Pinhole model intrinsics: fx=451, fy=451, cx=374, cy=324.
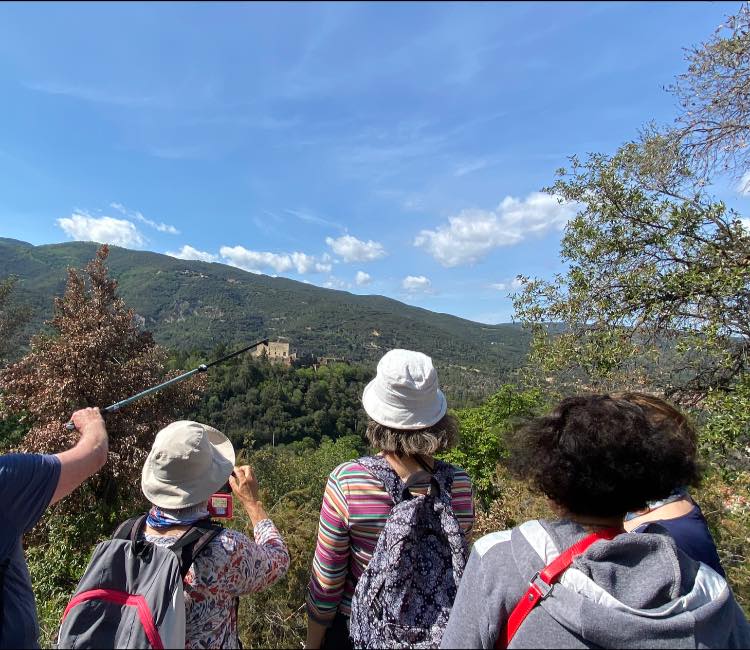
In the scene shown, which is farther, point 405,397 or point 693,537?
point 405,397

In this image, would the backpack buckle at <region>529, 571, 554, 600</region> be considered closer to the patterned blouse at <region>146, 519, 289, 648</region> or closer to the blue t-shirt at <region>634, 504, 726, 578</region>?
the blue t-shirt at <region>634, 504, 726, 578</region>

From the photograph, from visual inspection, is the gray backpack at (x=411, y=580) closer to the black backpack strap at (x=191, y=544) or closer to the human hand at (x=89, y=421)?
the black backpack strap at (x=191, y=544)

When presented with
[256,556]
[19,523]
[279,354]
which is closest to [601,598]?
[256,556]

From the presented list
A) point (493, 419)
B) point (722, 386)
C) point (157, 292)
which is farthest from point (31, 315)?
point (157, 292)

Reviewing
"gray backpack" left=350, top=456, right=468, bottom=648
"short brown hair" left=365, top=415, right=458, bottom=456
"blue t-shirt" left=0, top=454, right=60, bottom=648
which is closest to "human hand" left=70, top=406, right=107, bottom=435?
"blue t-shirt" left=0, top=454, right=60, bottom=648

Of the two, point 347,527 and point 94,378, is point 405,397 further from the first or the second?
point 94,378

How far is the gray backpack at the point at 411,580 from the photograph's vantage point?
56.1 inches

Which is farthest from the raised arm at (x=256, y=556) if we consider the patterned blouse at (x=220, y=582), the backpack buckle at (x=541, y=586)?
the backpack buckle at (x=541, y=586)

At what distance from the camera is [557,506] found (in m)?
1.30

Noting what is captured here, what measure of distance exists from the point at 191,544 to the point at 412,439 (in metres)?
0.84

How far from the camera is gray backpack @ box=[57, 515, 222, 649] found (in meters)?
1.35

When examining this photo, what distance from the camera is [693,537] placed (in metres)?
1.62

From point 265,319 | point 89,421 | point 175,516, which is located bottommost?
point 175,516

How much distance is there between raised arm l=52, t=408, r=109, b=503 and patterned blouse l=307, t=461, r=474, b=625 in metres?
0.96
